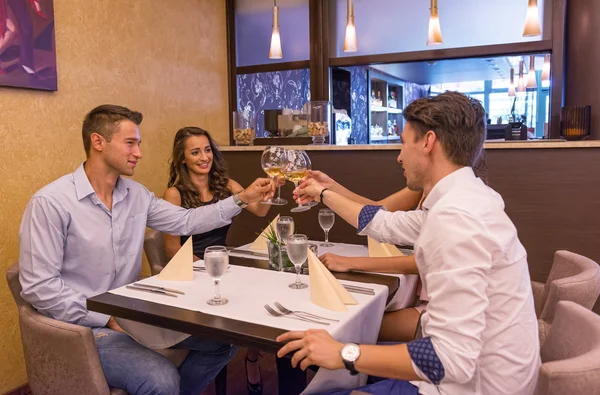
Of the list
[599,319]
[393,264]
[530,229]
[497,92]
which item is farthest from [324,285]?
[497,92]

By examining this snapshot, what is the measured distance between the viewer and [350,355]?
1208 millimetres

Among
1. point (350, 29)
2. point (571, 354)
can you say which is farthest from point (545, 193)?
point (350, 29)

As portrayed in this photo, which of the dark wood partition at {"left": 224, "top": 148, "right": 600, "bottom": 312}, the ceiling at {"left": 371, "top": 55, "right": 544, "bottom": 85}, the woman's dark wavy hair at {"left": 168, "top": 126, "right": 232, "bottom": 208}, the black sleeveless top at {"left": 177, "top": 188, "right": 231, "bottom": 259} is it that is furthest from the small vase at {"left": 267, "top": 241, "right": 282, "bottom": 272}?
the ceiling at {"left": 371, "top": 55, "right": 544, "bottom": 85}

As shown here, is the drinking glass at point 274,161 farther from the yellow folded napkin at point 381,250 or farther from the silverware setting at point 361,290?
the silverware setting at point 361,290

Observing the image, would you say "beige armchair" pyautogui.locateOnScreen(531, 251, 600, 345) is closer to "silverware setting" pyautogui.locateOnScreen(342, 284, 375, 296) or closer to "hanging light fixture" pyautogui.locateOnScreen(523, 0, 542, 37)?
"silverware setting" pyautogui.locateOnScreen(342, 284, 375, 296)

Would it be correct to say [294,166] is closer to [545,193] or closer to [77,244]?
[77,244]

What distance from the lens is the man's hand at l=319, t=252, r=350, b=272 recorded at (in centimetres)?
200

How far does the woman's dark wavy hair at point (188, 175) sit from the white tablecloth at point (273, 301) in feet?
3.31

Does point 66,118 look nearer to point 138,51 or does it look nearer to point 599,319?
point 138,51

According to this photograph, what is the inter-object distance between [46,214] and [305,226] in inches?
78.2

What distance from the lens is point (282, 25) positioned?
15.4 feet

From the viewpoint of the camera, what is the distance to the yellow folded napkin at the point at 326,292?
5.08ft

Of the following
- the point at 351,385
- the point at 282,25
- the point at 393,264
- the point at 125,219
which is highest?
the point at 282,25

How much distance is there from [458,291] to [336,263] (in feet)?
3.01
